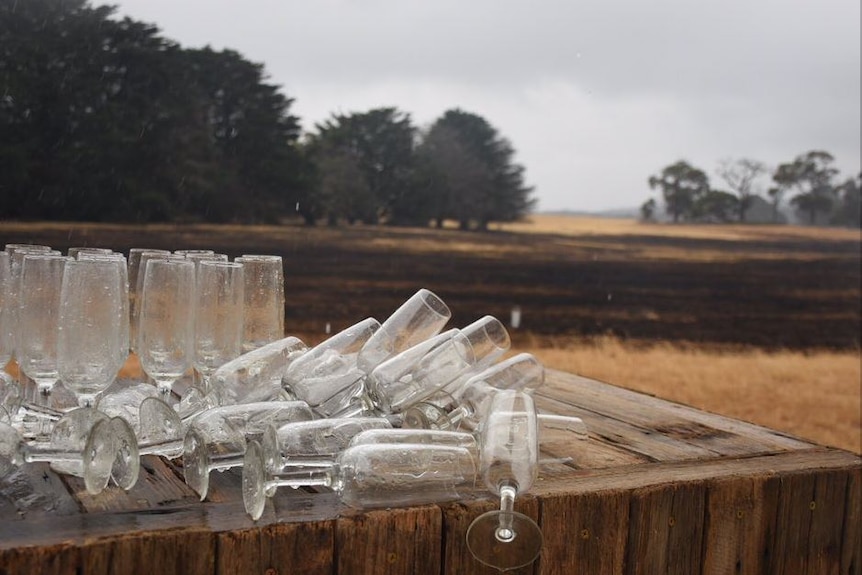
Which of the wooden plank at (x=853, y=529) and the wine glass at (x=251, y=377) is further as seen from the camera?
the wooden plank at (x=853, y=529)

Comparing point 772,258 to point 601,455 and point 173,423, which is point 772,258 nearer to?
point 601,455

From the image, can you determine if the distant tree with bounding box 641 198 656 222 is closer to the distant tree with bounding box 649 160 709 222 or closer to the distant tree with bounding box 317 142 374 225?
the distant tree with bounding box 649 160 709 222

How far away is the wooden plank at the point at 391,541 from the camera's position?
37.9 inches

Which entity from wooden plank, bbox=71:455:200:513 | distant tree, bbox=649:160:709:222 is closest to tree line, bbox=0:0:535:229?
distant tree, bbox=649:160:709:222

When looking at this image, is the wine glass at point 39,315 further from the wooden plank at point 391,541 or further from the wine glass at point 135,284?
the wooden plank at point 391,541

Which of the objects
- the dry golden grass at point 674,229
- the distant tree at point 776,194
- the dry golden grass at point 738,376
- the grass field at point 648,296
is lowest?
the dry golden grass at point 738,376

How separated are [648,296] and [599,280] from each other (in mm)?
302

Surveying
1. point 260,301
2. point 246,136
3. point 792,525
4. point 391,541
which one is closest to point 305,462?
point 391,541

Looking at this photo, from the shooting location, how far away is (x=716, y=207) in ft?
18.6

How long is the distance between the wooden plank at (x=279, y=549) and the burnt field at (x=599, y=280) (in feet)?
13.0

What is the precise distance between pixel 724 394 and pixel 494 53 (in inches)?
91.9

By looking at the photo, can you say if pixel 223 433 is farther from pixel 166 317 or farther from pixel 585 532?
pixel 585 532

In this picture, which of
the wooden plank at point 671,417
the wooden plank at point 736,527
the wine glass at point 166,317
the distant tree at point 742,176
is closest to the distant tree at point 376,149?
the distant tree at point 742,176

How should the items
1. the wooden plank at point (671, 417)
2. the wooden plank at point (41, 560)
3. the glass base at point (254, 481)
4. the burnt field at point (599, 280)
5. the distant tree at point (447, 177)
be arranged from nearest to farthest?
the wooden plank at point (41, 560) → the glass base at point (254, 481) → the wooden plank at point (671, 417) → the burnt field at point (599, 280) → the distant tree at point (447, 177)
